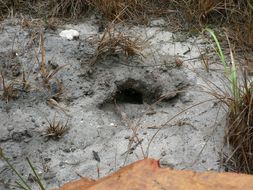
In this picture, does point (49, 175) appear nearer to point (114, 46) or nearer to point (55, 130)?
point (55, 130)

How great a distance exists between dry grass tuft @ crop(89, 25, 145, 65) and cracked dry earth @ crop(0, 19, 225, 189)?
0.12 ft

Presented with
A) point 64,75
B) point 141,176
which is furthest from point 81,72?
point 141,176

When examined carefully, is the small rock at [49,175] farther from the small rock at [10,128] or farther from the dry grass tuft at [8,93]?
the dry grass tuft at [8,93]

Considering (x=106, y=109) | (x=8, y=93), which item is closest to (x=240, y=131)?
(x=106, y=109)

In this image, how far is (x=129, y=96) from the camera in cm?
269

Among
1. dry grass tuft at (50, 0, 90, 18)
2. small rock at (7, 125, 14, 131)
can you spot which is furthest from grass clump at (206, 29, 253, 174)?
dry grass tuft at (50, 0, 90, 18)

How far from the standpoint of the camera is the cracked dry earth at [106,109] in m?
2.17

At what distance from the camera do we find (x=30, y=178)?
2.07 m

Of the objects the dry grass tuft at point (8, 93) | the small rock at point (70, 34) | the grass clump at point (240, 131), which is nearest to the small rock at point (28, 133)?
the dry grass tuft at point (8, 93)

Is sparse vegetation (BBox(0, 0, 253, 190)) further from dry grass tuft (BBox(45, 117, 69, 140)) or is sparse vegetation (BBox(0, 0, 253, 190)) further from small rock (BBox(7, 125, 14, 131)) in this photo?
small rock (BBox(7, 125, 14, 131))

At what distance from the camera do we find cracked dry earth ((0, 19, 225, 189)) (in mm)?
2170

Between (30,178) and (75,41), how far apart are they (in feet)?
3.48

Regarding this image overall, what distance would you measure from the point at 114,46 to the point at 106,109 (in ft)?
1.33

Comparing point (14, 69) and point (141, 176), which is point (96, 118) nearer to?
point (14, 69)
